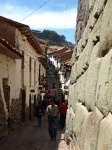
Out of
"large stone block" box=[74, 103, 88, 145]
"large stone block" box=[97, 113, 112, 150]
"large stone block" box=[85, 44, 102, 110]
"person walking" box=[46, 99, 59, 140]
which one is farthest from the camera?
"person walking" box=[46, 99, 59, 140]

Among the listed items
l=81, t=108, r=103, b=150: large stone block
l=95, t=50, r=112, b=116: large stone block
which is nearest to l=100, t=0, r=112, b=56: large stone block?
l=95, t=50, r=112, b=116: large stone block

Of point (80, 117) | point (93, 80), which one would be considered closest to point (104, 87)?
point (93, 80)

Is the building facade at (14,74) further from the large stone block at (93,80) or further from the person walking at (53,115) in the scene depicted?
the large stone block at (93,80)

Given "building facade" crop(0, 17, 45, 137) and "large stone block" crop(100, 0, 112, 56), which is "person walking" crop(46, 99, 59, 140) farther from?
"large stone block" crop(100, 0, 112, 56)

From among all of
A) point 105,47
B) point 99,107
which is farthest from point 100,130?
point 105,47

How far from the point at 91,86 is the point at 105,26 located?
80 cm

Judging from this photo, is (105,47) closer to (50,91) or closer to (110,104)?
(110,104)

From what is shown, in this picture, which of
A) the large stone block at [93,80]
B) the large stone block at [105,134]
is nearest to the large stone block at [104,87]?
the large stone block at [105,134]

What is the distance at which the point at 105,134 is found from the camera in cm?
283

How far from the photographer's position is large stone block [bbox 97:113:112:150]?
2.67 metres

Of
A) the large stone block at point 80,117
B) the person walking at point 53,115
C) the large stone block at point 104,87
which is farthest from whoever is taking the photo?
the person walking at point 53,115

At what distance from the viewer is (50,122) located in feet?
41.7

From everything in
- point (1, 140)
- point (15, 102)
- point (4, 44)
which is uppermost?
point (4, 44)

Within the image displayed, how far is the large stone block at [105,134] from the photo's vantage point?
8.76ft
